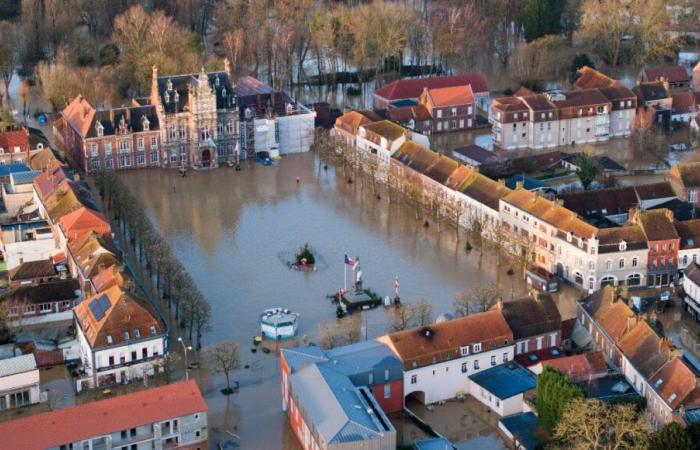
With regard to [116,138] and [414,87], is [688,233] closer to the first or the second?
[414,87]

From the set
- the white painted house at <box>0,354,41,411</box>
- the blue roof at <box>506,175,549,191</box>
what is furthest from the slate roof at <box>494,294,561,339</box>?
the white painted house at <box>0,354,41,411</box>

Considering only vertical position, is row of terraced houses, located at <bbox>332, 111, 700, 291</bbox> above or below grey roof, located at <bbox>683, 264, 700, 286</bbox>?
above

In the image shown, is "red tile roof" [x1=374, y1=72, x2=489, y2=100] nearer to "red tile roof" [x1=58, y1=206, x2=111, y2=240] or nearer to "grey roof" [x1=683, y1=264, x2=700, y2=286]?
"red tile roof" [x1=58, y1=206, x2=111, y2=240]

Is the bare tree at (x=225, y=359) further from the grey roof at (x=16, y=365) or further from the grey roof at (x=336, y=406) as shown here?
the grey roof at (x=16, y=365)

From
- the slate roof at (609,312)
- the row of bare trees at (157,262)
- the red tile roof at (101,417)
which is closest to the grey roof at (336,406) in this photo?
the red tile roof at (101,417)

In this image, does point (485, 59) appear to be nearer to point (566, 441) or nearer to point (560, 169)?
point (560, 169)

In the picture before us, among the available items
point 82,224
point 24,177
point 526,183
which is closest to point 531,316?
point 526,183
